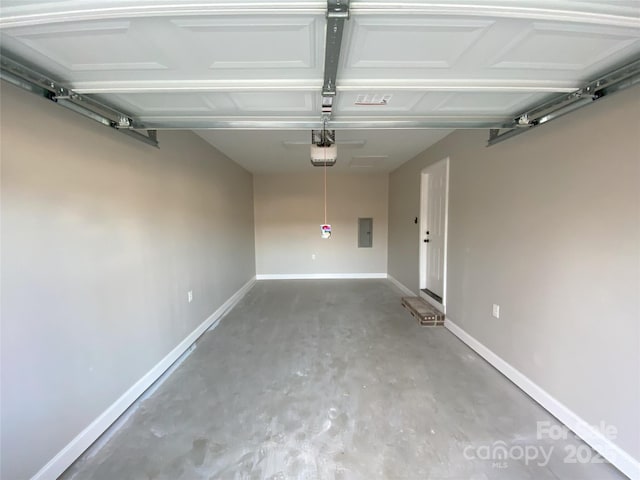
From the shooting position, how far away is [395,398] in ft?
6.51

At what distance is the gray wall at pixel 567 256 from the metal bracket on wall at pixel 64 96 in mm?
3017

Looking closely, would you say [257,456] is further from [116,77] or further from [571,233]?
[571,233]

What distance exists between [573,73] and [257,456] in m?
2.77

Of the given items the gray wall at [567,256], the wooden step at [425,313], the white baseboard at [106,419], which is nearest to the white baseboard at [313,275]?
the wooden step at [425,313]

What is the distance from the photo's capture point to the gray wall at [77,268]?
4.09 feet

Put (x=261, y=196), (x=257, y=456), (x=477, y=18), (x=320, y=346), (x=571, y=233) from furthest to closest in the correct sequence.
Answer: (x=261, y=196) < (x=320, y=346) < (x=571, y=233) < (x=257, y=456) < (x=477, y=18)

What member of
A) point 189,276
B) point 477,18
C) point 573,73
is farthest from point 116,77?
point 573,73

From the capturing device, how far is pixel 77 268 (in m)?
1.56

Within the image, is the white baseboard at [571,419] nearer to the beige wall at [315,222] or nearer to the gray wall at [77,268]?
the gray wall at [77,268]

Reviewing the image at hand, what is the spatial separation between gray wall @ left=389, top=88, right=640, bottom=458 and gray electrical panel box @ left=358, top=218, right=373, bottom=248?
3.09 metres

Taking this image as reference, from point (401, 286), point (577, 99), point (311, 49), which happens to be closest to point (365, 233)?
point (401, 286)

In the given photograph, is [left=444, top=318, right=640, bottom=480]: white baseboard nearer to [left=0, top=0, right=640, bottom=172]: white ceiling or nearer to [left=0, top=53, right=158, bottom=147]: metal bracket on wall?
[left=0, top=0, right=640, bottom=172]: white ceiling

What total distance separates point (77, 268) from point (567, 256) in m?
3.14

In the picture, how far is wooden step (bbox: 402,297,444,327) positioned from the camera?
3281 millimetres
